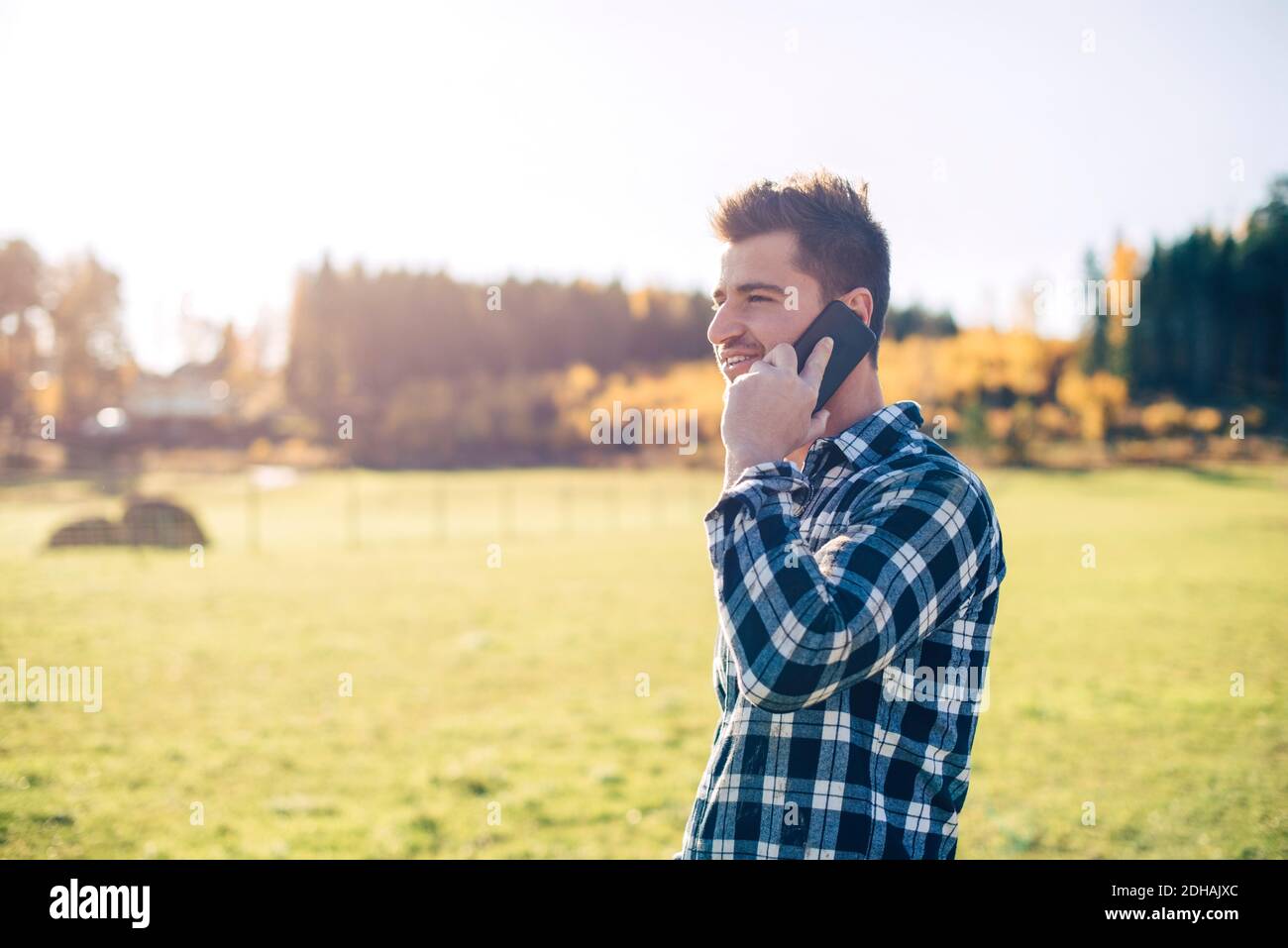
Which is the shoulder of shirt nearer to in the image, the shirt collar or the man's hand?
the shirt collar

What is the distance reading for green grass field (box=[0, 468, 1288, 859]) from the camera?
6.79m

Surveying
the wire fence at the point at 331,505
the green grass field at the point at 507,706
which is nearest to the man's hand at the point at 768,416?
the green grass field at the point at 507,706

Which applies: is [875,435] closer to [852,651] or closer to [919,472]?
[919,472]

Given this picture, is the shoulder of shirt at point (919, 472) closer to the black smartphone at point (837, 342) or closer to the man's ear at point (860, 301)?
the black smartphone at point (837, 342)

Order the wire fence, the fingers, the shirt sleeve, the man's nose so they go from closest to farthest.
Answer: the shirt sleeve < the fingers < the man's nose < the wire fence

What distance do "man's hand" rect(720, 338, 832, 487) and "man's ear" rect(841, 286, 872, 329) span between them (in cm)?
35

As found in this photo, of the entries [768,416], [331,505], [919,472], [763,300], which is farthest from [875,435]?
[331,505]

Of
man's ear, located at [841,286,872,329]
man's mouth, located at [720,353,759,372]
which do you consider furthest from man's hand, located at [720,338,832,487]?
man's ear, located at [841,286,872,329]

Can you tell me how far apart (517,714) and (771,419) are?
8773mm

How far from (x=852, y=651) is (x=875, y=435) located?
672 mm

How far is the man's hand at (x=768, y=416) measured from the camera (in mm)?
2012

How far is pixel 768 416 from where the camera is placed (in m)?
2.05
